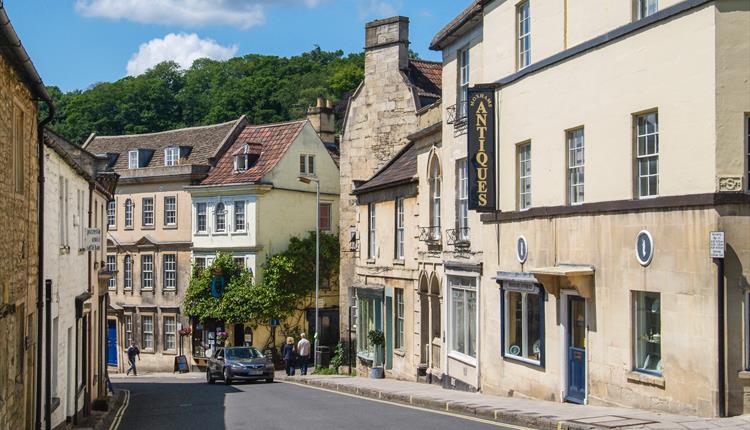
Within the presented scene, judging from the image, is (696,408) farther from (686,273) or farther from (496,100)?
(496,100)

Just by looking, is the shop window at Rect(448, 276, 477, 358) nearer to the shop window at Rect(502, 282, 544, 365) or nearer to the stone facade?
the shop window at Rect(502, 282, 544, 365)

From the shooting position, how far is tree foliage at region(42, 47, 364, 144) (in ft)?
300

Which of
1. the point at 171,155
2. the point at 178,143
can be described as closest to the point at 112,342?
the point at 171,155

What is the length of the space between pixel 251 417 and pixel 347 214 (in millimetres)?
26350

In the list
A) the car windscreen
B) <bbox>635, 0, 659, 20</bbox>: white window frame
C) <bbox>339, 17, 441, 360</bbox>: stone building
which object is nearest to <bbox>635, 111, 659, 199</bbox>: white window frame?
<bbox>635, 0, 659, 20</bbox>: white window frame

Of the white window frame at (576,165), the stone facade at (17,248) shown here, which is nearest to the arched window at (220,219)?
the white window frame at (576,165)

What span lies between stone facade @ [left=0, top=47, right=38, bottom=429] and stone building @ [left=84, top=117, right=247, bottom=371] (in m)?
37.0

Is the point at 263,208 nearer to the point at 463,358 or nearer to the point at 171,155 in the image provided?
the point at 171,155

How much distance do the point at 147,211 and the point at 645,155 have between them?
137 feet

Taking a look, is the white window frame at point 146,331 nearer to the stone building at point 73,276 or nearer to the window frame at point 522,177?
the stone building at point 73,276

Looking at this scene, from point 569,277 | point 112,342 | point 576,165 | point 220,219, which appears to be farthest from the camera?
point 112,342

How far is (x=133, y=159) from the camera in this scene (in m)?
56.8

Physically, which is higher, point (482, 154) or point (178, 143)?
point (178, 143)

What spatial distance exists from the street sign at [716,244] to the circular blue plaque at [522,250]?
6718mm
